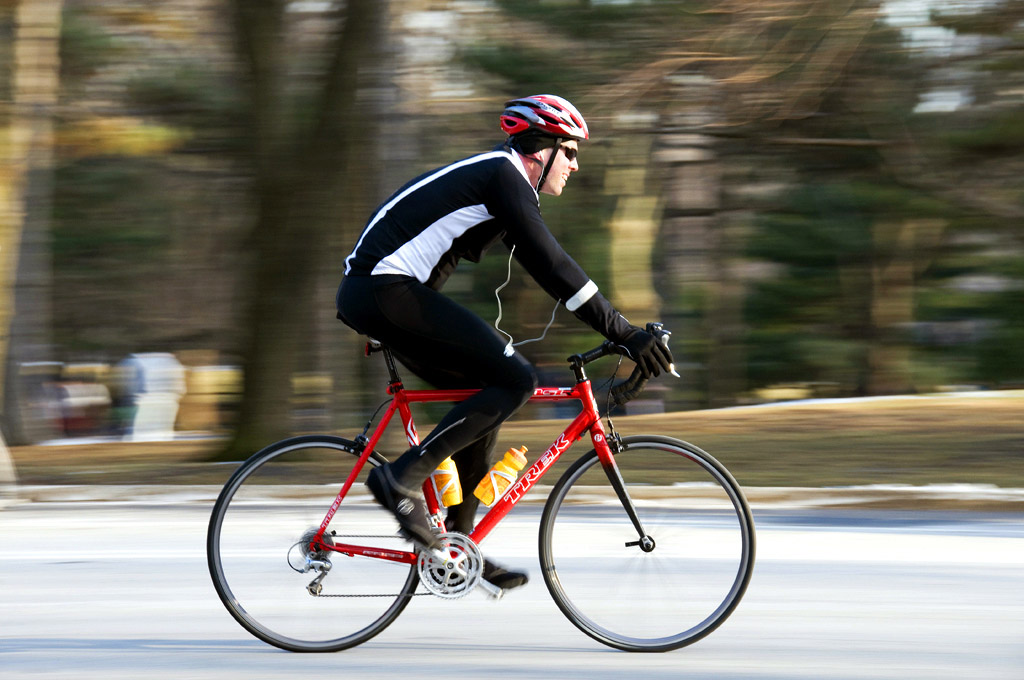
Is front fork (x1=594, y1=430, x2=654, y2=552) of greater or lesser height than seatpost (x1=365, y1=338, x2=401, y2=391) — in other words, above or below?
below

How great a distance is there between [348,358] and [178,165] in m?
13.0

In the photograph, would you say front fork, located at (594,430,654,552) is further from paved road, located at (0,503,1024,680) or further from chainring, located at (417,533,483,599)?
chainring, located at (417,533,483,599)

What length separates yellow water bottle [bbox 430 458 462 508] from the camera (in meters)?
4.68

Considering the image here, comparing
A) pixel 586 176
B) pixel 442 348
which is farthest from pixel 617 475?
pixel 586 176

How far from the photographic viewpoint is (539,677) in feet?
14.6

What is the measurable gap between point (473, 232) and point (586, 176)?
16402mm

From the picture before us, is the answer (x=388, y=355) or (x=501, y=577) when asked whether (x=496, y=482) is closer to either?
(x=501, y=577)

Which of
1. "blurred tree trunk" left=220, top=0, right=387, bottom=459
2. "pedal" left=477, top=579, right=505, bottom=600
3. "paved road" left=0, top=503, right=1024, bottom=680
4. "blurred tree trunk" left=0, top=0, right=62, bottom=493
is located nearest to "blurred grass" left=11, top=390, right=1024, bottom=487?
"blurred tree trunk" left=220, top=0, right=387, bottom=459

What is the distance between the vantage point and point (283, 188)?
10.5m

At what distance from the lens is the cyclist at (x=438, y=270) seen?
4.44 meters

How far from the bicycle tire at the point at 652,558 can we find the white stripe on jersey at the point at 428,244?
0.91 meters

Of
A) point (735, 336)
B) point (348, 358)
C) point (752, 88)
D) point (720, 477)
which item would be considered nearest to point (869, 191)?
point (735, 336)

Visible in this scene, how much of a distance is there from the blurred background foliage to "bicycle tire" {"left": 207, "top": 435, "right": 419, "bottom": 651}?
19.4ft

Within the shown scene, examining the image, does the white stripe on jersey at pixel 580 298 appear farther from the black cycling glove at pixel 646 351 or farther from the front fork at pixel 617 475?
the front fork at pixel 617 475
